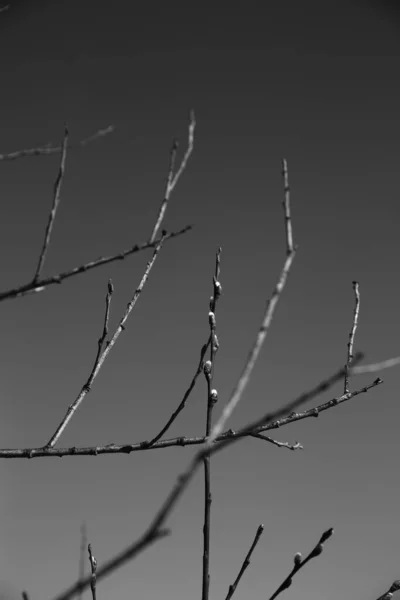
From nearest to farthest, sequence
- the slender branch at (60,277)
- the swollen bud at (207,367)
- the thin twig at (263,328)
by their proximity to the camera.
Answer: the thin twig at (263,328) < the slender branch at (60,277) < the swollen bud at (207,367)

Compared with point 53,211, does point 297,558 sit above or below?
below

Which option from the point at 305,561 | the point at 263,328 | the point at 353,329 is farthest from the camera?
the point at 353,329

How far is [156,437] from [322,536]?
69cm

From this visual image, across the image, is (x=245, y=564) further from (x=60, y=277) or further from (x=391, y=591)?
(x=60, y=277)

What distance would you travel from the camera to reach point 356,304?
2564 millimetres

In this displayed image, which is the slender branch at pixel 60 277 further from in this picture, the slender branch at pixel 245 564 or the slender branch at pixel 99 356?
the slender branch at pixel 245 564

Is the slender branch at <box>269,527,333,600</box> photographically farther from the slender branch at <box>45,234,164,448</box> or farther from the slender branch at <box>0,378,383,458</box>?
the slender branch at <box>45,234,164,448</box>

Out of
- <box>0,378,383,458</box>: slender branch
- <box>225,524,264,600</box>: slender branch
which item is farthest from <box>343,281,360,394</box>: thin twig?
<box>225,524,264,600</box>: slender branch

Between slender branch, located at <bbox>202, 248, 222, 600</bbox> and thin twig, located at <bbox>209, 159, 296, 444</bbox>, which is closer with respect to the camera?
thin twig, located at <bbox>209, 159, 296, 444</bbox>

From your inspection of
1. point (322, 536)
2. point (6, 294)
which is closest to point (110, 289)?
point (6, 294)

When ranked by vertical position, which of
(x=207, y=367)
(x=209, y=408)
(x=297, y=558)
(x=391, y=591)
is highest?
(x=207, y=367)

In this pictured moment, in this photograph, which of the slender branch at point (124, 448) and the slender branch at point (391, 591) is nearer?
the slender branch at point (391, 591)

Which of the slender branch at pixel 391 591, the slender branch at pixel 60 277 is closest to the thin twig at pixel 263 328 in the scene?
the slender branch at pixel 60 277

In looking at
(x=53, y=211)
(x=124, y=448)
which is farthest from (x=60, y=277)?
(x=124, y=448)
